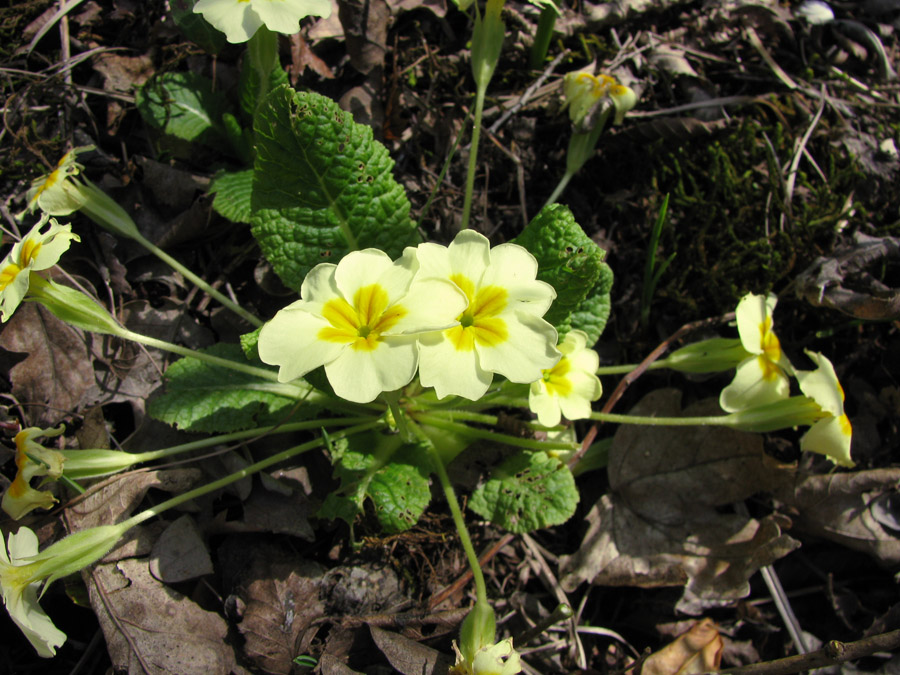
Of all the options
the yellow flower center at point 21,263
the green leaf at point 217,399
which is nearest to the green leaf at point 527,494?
the green leaf at point 217,399

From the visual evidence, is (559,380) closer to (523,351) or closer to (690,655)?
(523,351)

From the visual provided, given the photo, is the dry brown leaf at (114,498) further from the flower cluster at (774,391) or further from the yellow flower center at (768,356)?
the yellow flower center at (768,356)

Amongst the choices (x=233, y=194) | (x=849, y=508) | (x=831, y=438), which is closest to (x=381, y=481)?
(x=233, y=194)

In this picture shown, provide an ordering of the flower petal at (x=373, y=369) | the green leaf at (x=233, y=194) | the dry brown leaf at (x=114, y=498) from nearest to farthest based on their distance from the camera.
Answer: the flower petal at (x=373, y=369)
the dry brown leaf at (x=114, y=498)
the green leaf at (x=233, y=194)

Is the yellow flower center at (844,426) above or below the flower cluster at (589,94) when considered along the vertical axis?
below

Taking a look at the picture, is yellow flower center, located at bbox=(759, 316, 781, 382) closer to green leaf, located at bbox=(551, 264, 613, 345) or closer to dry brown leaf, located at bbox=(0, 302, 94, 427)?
green leaf, located at bbox=(551, 264, 613, 345)

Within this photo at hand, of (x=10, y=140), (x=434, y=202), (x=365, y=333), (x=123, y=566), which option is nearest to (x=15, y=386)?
(x=123, y=566)
